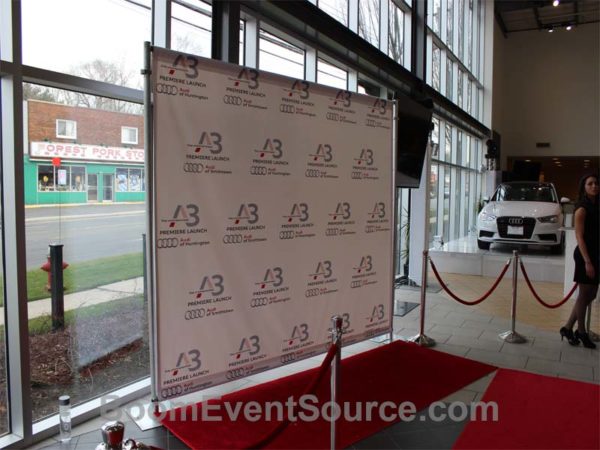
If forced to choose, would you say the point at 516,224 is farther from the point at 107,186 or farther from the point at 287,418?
the point at 287,418

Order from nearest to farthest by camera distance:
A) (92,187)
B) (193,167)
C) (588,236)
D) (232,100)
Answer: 1. (193,167)
2. (232,100)
3. (92,187)
4. (588,236)

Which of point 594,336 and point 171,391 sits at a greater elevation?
point 171,391

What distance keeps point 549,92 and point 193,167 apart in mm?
22245

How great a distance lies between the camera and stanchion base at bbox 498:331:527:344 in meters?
5.70

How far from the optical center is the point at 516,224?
10320 millimetres

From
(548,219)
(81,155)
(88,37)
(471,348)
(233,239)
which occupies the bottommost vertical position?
(471,348)

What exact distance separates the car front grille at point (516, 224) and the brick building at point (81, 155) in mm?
8242

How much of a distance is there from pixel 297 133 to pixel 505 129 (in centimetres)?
2068

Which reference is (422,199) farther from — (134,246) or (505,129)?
(505,129)

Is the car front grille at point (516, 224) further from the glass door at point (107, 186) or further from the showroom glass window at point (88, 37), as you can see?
the glass door at point (107, 186)

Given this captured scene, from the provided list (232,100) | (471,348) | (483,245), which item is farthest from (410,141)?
(483,245)

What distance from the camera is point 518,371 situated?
4719mm

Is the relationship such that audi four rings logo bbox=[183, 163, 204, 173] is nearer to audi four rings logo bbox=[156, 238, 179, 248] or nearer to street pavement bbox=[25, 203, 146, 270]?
audi four rings logo bbox=[156, 238, 179, 248]

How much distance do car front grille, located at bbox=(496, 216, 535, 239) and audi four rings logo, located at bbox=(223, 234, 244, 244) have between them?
320 inches
